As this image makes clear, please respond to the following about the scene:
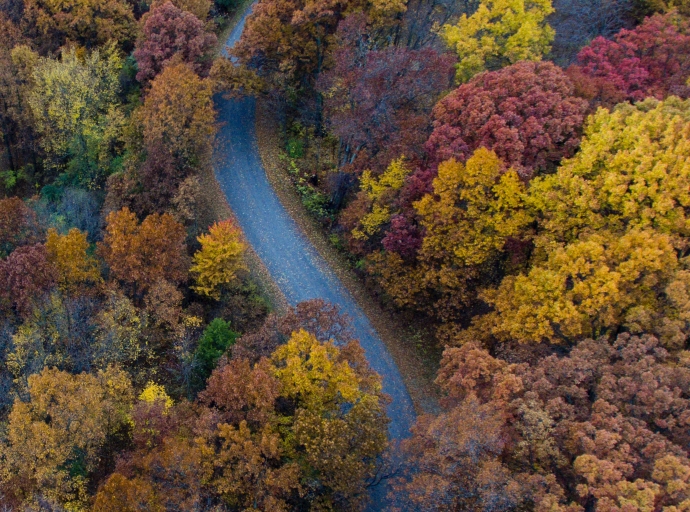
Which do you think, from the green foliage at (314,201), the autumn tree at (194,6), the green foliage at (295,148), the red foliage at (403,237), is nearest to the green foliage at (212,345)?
the red foliage at (403,237)

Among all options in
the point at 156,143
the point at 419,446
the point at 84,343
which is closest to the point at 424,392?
the point at 419,446

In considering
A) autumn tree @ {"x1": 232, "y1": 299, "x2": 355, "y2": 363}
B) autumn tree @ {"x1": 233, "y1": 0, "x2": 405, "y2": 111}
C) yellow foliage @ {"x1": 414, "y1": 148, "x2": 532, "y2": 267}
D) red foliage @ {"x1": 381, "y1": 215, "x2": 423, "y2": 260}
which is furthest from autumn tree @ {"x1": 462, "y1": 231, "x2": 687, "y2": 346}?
autumn tree @ {"x1": 233, "y1": 0, "x2": 405, "y2": 111}

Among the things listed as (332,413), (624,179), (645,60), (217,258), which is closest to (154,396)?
(217,258)

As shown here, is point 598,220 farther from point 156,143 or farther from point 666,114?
point 156,143

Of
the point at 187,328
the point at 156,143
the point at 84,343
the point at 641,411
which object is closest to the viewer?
the point at 641,411

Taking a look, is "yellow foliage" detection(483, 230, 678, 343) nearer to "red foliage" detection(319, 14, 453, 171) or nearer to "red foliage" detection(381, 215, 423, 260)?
"red foliage" detection(381, 215, 423, 260)

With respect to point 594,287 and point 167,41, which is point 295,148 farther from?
point 594,287

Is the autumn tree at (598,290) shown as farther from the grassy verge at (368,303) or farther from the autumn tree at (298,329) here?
the autumn tree at (298,329)
